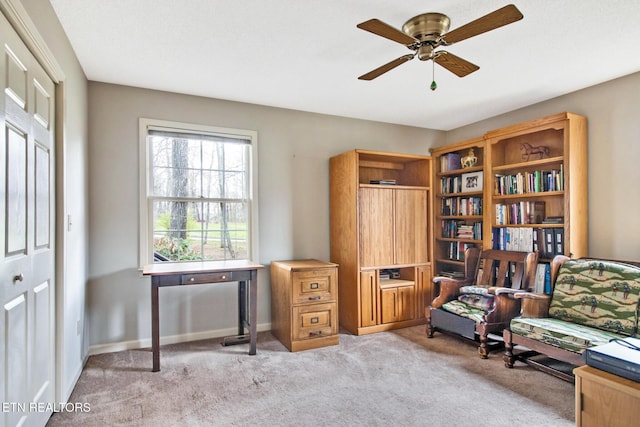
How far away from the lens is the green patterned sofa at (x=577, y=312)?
255cm

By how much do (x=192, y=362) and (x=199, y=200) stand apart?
1537 mm

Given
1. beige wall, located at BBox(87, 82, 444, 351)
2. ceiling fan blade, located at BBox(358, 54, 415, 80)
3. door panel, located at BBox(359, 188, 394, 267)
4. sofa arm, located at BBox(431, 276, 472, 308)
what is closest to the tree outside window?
beige wall, located at BBox(87, 82, 444, 351)

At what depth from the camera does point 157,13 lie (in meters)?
2.17

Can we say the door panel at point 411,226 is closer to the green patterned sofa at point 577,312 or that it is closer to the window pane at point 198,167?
the green patterned sofa at point 577,312

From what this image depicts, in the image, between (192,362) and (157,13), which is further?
(192,362)

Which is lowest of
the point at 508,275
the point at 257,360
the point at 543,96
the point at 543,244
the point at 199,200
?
the point at 257,360

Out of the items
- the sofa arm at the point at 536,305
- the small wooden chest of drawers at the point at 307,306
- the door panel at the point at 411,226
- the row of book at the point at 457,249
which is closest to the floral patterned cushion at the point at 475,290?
the sofa arm at the point at 536,305

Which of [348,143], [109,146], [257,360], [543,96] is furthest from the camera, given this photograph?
[348,143]

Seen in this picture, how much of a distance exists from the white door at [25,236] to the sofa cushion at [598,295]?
142 inches

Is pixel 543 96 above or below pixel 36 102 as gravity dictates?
above

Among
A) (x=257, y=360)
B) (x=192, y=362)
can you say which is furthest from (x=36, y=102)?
(x=257, y=360)

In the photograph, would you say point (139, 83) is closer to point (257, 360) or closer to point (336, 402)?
point (257, 360)

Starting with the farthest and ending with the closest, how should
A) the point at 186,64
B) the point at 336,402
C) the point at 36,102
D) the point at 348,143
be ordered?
1. the point at 348,143
2. the point at 186,64
3. the point at 336,402
4. the point at 36,102

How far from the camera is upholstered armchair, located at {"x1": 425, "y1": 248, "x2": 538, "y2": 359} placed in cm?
322
